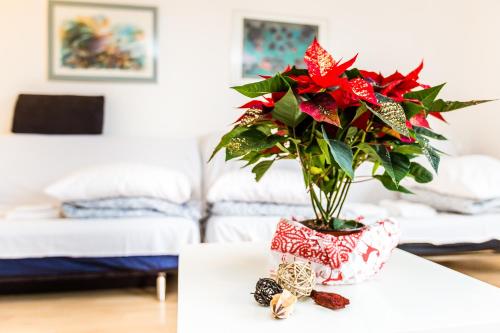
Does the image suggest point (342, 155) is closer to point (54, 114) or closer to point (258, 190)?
point (258, 190)

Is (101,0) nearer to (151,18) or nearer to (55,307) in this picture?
(151,18)

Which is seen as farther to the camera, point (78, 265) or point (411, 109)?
point (78, 265)

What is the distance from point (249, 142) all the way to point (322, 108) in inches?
5.9

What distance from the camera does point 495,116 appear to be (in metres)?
2.68

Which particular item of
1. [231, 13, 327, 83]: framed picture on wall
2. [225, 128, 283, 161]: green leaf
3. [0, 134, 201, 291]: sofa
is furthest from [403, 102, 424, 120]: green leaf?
[231, 13, 327, 83]: framed picture on wall

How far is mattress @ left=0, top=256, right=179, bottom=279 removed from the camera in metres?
1.74

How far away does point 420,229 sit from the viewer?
1.98 metres

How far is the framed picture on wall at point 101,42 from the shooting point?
8.02 feet

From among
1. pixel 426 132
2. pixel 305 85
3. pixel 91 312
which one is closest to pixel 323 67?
pixel 305 85

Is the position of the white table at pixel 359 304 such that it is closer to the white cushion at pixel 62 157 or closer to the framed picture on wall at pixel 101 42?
the white cushion at pixel 62 157

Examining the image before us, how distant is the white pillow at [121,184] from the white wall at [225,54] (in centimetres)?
72

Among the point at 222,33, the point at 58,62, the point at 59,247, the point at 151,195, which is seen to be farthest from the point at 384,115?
the point at 58,62

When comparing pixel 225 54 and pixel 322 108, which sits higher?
pixel 225 54

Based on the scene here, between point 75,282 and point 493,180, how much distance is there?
2.07 m
